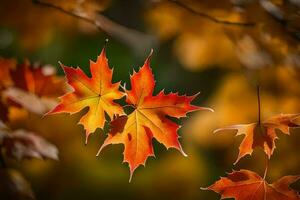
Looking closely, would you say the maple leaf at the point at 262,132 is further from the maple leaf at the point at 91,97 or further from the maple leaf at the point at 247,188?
the maple leaf at the point at 91,97

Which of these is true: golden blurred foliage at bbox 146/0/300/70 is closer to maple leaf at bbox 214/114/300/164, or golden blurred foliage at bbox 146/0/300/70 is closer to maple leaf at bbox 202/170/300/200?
maple leaf at bbox 214/114/300/164

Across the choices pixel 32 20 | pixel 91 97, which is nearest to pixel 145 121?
pixel 91 97

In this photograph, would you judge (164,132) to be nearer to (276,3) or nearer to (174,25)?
(276,3)

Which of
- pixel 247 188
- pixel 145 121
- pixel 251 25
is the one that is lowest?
pixel 247 188

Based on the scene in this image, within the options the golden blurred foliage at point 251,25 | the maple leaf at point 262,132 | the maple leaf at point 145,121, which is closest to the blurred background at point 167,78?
the golden blurred foliage at point 251,25

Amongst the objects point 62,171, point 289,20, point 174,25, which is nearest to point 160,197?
point 62,171

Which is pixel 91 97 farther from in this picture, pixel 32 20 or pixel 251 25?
pixel 32 20
